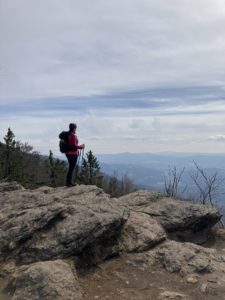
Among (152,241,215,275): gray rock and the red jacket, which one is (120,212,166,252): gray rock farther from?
the red jacket

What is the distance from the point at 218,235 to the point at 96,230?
5903 mm

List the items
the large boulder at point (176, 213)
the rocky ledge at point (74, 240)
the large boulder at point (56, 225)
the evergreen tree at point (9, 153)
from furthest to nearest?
the evergreen tree at point (9, 153)
the large boulder at point (176, 213)
the large boulder at point (56, 225)
the rocky ledge at point (74, 240)

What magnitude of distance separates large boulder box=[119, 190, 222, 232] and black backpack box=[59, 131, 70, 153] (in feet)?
7.90

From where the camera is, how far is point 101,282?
1071cm

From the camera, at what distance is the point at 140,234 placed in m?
12.7

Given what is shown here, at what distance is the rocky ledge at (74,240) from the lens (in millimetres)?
9703

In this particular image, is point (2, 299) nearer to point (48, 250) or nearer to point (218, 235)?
point (48, 250)

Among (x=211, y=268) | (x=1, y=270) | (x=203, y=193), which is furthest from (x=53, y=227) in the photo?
(x=203, y=193)

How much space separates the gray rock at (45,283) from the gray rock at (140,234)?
8.56 feet

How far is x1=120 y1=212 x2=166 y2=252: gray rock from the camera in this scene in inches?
484

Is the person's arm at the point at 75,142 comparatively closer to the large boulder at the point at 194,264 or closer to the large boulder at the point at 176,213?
the large boulder at the point at 176,213

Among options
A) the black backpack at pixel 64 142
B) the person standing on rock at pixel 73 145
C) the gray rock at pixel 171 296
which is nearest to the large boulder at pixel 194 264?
the gray rock at pixel 171 296

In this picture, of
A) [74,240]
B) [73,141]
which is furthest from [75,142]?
[74,240]

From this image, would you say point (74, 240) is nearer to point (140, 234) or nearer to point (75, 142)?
point (140, 234)
